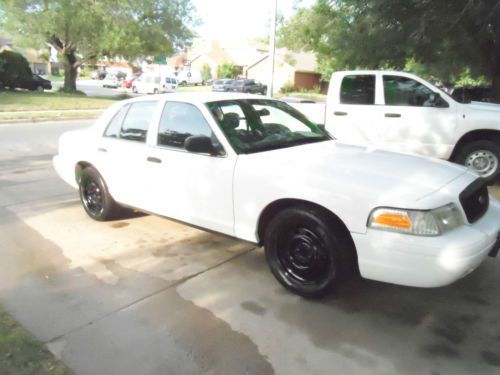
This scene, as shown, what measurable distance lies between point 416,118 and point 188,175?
14.9 feet

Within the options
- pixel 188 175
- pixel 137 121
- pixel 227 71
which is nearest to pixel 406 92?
pixel 137 121

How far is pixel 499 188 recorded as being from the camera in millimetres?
7164

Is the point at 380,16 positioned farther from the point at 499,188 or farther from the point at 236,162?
the point at 236,162

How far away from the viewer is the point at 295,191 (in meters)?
3.42

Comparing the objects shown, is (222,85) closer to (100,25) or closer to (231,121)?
(100,25)

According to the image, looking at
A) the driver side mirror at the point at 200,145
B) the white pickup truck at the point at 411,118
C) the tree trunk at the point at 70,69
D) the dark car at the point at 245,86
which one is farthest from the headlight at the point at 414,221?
the dark car at the point at 245,86

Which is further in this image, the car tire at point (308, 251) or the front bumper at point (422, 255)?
the car tire at point (308, 251)

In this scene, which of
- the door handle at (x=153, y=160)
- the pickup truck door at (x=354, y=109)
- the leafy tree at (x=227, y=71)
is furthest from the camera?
the leafy tree at (x=227, y=71)

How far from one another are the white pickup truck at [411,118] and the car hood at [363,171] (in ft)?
11.0

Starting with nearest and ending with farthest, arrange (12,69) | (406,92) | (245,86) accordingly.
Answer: (406,92), (12,69), (245,86)

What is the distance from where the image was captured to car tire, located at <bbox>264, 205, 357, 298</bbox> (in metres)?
3.30

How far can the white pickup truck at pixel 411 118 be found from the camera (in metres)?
6.87

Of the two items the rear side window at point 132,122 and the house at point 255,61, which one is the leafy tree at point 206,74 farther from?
the rear side window at point 132,122

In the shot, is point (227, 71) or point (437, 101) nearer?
point (437, 101)
